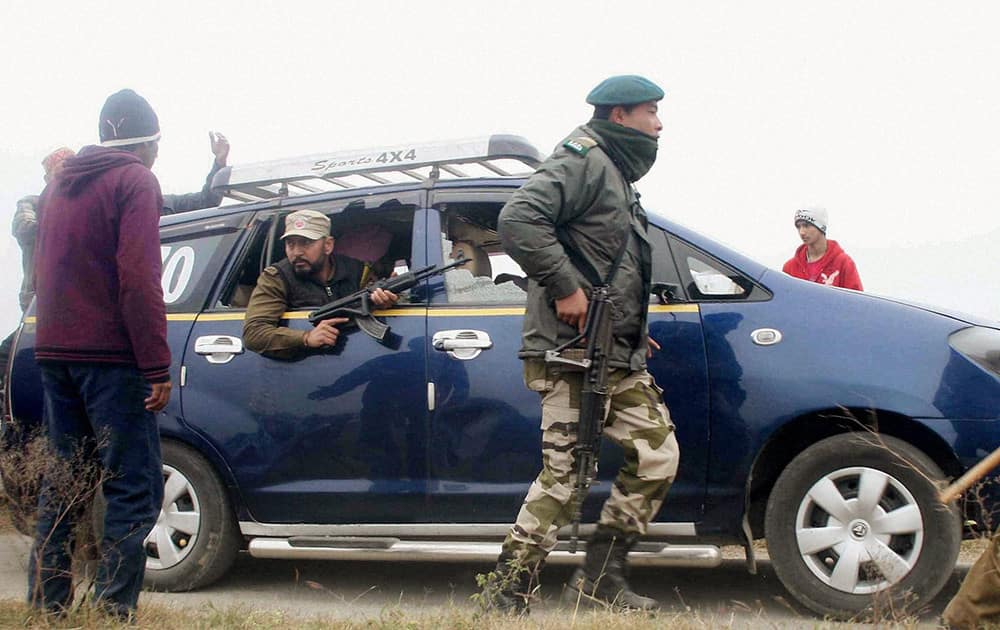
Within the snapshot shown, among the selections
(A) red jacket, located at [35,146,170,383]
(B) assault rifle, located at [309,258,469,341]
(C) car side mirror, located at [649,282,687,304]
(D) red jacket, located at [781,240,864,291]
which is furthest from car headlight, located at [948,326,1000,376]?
(A) red jacket, located at [35,146,170,383]

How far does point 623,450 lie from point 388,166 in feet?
5.92

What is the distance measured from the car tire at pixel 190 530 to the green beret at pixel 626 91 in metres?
2.40

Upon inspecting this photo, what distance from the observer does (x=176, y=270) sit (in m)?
5.31

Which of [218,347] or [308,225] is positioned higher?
[308,225]

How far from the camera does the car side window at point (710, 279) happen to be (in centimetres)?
452

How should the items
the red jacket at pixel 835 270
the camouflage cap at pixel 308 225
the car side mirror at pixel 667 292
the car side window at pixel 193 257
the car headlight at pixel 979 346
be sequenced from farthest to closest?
the red jacket at pixel 835 270 < the car side window at pixel 193 257 < the camouflage cap at pixel 308 225 < the car side mirror at pixel 667 292 < the car headlight at pixel 979 346

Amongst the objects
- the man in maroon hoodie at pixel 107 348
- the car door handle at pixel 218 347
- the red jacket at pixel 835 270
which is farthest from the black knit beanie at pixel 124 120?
the red jacket at pixel 835 270

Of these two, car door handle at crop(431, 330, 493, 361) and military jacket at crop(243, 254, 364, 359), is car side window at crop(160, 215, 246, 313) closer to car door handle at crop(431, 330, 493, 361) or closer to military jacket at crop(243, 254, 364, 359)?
military jacket at crop(243, 254, 364, 359)

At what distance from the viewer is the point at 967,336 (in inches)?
168

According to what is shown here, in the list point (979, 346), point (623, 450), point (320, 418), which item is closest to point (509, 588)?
point (623, 450)

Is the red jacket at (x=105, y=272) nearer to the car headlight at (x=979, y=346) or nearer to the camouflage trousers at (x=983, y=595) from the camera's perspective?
the camouflage trousers at (x=983, y=595)

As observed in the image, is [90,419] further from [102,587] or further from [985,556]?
[985,556]

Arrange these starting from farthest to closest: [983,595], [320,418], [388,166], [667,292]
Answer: [388,166] < [320,418] < [667,292] < [983,595]

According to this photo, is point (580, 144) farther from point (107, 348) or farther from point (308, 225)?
point (107, 348)
